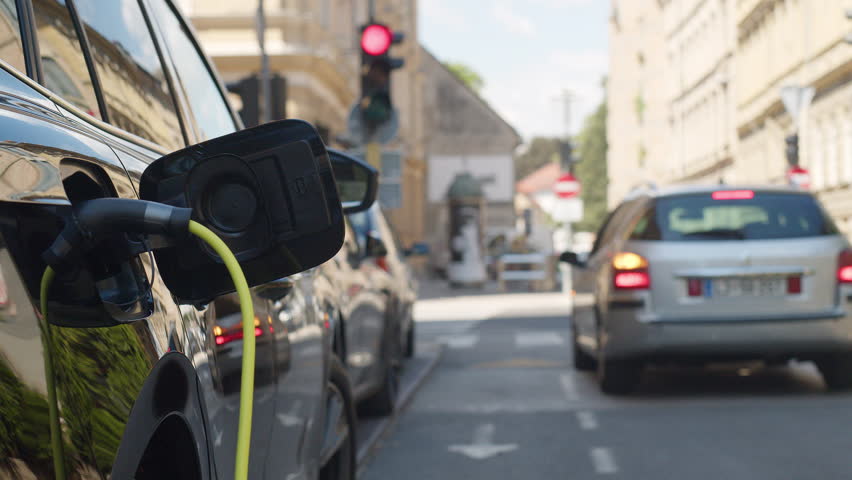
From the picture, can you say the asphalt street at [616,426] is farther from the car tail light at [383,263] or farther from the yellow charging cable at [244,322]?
the yellow charging cable at [244,322]

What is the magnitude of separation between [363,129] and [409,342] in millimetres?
2568

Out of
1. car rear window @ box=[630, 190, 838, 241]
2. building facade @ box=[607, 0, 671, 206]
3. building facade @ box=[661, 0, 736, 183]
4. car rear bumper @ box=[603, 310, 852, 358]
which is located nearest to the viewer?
car rear bumper @ box=[603, 310, 852, 358]

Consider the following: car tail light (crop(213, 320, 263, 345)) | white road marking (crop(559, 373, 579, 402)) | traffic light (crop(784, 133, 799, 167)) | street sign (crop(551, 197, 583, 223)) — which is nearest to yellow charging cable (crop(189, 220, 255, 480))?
car tail light (crop(213, 320, 263, 345))

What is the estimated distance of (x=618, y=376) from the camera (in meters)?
9.69

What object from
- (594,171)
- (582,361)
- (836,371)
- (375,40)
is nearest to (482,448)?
(836,371)

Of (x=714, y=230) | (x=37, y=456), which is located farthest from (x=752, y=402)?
(x=37, y=456)

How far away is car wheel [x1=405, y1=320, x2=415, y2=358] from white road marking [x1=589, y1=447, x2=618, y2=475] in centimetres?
610

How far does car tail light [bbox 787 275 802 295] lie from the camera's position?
910 cm

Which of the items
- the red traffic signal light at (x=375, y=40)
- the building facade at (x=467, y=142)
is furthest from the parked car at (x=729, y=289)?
the building facade at (x=467, y=142)

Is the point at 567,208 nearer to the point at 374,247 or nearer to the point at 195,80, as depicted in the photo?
the point at 374,247

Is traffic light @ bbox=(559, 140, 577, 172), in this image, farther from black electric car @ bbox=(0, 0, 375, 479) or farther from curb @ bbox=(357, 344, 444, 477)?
black electric car @ bbox=(0, 0, 375, 479)

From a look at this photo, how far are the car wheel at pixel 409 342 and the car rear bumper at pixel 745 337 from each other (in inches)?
179

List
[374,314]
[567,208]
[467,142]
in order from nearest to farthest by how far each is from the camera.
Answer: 1. [374,314]
2. [567,208]
3. [467,142]

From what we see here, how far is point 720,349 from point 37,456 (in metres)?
7.73
